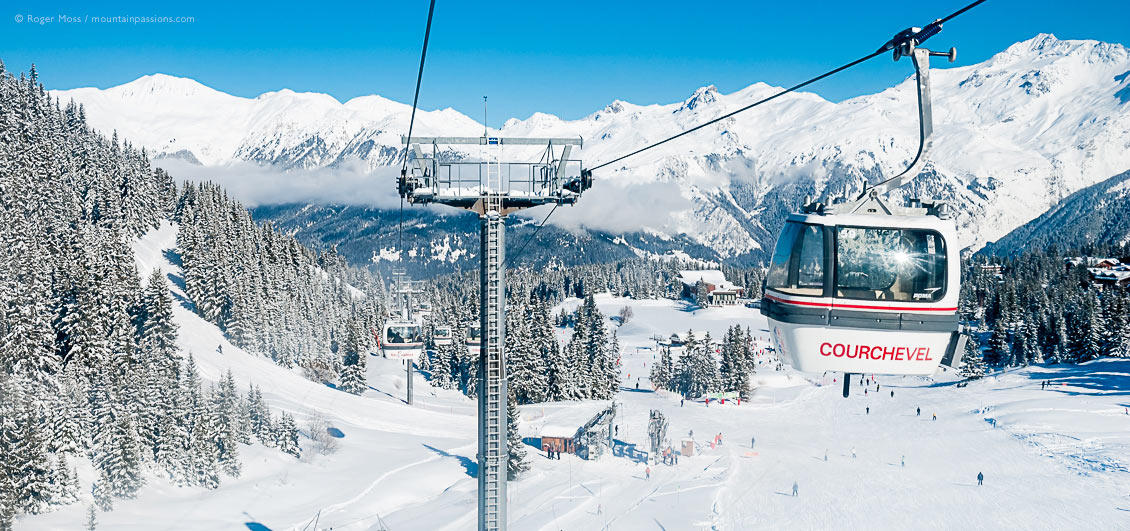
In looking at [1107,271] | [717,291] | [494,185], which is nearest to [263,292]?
[494,185]

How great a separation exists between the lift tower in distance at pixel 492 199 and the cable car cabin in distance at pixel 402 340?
44.4 m

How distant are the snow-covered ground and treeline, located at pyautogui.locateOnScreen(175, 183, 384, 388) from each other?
3.65 meters

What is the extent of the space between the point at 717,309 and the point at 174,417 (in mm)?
124502

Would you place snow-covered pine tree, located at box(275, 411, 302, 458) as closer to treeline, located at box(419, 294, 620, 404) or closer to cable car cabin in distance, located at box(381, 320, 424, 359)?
cable car cabin in distance, located at box(381, 320, 424, 359)

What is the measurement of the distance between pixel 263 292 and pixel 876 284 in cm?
7881

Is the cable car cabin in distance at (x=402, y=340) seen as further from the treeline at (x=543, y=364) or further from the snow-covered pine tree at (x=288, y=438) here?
the snow-covered pine tree at (x=288, y=438)

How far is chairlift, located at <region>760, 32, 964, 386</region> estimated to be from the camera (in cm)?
1050

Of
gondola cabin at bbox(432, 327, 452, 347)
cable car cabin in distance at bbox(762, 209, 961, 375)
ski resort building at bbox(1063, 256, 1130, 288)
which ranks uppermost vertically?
cable car cabin in distance at bbox(762, 209, 961, 375)

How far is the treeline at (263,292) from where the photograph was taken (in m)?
72.1

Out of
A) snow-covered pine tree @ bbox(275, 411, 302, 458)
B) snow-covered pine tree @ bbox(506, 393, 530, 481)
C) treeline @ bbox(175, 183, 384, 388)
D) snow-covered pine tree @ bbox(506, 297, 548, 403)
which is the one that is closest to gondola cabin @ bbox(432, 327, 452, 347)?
treeline @ bbox(175, 183, 384, 388)

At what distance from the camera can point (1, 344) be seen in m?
40.7

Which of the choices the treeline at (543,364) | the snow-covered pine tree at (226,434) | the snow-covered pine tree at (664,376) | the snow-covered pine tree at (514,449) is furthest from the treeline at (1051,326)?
the snow-covered pine tree at (226,434)

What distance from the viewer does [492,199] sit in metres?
18.0

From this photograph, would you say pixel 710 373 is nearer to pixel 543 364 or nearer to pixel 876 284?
pixel 543 364
